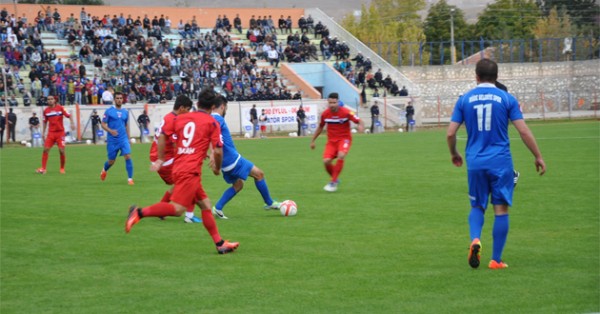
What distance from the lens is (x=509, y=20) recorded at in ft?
294

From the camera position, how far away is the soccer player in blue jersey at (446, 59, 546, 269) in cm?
818

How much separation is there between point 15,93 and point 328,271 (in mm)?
40404

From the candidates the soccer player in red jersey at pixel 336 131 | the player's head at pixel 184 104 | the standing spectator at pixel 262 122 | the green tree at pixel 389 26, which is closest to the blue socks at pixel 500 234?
the player's head at pixel 184 104

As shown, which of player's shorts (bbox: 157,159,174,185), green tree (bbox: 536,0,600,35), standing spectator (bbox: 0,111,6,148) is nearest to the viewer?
player's shorts (bbox: 157,159,174,185)

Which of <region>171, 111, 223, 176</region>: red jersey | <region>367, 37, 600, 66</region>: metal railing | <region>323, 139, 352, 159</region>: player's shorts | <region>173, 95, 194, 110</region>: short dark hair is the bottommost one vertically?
<region>323, 139, 352, 159</region>: player's shorts

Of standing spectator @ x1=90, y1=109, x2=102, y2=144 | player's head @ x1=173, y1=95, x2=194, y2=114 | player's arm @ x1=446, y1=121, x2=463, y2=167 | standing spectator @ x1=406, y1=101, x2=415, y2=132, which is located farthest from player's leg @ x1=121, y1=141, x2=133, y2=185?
standing spectator @ x1=406, y1=101, x2=415, y2=132

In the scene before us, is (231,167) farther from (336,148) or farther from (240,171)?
(336,148)

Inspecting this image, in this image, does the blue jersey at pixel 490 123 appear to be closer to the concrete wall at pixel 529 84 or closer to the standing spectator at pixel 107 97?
the standing spectator at pixel 107 97

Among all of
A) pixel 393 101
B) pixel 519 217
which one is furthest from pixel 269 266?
pixel 393 101

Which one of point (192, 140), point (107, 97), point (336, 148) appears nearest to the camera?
point (192, 140)

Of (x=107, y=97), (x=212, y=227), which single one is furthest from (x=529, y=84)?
(x=212, y=227)

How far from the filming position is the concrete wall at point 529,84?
5847 cm

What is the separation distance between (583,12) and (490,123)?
78347 mm

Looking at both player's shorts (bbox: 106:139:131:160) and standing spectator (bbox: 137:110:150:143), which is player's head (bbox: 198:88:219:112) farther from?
standing spectator (bbox: 137:110:150:143)
